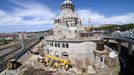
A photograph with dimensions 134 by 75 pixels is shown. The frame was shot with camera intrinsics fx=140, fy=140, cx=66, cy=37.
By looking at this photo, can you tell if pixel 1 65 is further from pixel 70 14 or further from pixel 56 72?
pixel 70 14

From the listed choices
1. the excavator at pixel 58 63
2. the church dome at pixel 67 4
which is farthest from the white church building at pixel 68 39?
the excavator at pixel 58 63

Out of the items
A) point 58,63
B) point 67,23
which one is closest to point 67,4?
point 67,23

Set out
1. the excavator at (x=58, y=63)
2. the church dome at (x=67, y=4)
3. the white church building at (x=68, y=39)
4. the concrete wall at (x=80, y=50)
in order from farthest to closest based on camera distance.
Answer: the church dome at (x=67, y=4) < the white church building at (x=68, y=39) < the concrete wall at (x=80, y=50) < the excavator at (x=58, y=63)

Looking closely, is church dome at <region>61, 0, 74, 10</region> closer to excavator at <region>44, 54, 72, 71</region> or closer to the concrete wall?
the concrete wall

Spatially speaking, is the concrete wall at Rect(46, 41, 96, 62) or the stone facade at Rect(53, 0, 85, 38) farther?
the stone facade at Rect(53, 0, 85, 38)

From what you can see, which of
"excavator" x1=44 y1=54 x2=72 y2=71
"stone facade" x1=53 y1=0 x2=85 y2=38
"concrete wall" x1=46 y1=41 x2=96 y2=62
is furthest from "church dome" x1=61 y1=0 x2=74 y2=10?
"excavator" x1=44 y1=54 x2=72 y2=71

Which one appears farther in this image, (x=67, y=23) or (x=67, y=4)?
(x=67, y=4)

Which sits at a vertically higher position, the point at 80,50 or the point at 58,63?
the point at 80,50

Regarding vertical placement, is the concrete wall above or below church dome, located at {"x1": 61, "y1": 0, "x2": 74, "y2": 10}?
below

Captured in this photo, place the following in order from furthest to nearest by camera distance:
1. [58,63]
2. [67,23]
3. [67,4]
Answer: [67,4] → [67,23] → [58,63]

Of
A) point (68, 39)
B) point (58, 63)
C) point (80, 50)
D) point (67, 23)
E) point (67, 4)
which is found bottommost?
point (58, 63)

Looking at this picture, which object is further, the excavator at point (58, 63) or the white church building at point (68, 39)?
the white church building at point (68, 39)

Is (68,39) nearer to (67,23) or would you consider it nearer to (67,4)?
(67,23)

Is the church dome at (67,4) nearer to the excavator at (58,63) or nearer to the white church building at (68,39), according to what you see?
the white church building at (68,39)
